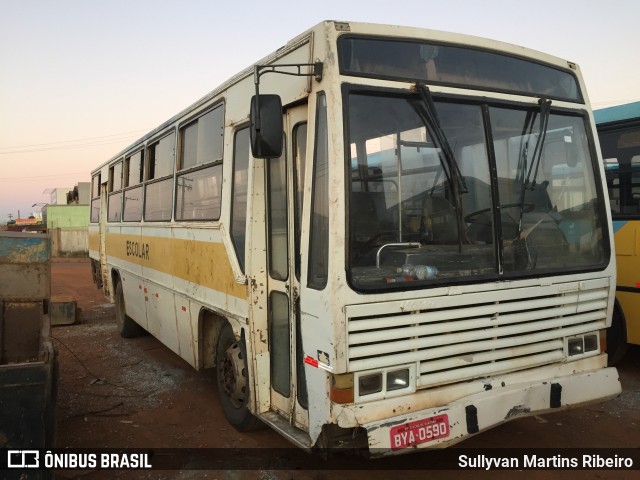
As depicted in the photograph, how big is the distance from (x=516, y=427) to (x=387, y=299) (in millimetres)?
2459

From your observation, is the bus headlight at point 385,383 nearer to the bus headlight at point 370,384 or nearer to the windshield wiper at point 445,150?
the bus headlight at point 370,384

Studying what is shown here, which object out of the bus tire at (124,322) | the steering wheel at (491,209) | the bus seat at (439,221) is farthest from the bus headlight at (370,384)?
the bus tire at (124,322)

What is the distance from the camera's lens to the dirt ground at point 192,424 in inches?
161

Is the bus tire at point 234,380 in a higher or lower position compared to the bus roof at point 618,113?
lower

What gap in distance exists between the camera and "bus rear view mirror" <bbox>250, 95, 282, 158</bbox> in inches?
131

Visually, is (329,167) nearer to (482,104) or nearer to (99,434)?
(482,104)

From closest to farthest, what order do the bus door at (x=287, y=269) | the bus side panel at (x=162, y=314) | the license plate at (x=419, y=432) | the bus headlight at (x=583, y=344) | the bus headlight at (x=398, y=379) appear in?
the license plate at (x=419, y=432) → the bus headlight at (x=398, y=379) → the bus door at (x=287, y=269) → the bus headlight at (x=583, y=344) → the bus side panel at (x=162, y=314)

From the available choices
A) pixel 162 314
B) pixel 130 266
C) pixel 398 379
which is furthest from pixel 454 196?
pixel 130 266

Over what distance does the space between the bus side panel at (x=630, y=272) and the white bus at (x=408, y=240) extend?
2.22 meters

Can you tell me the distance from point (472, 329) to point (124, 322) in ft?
23.2

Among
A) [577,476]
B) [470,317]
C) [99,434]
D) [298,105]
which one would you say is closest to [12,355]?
[99,434]

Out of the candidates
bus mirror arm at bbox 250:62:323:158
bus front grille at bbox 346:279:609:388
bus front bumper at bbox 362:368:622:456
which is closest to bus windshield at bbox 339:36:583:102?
bus mirror arm at bbox 250:62:323:158

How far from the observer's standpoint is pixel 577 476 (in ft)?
12.8

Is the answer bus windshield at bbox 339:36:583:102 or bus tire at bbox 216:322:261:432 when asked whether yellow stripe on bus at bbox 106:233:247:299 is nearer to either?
bus tire at bbox 216:322:261:432
